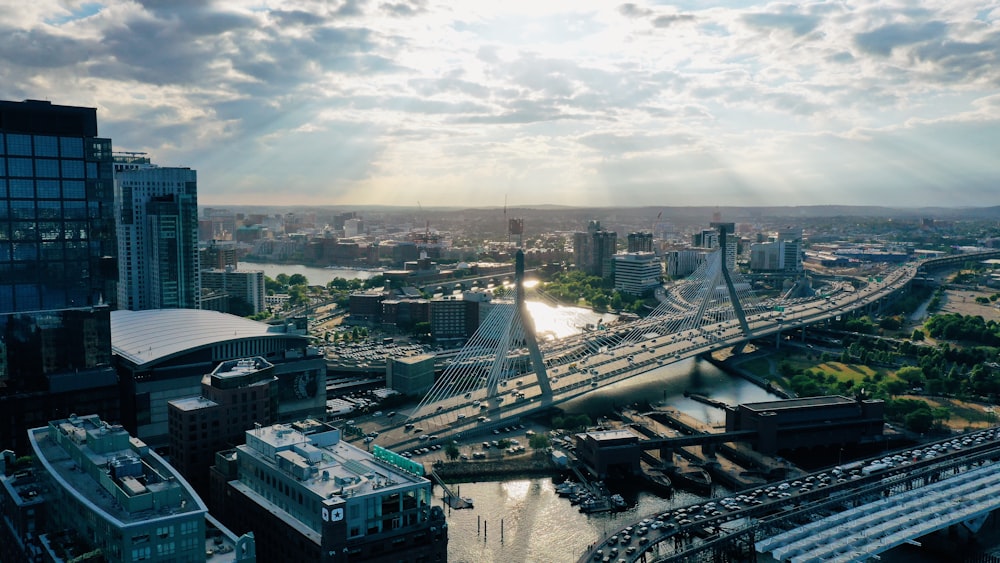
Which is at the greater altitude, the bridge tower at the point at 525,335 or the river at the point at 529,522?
the bridge tower at the point at 525,335

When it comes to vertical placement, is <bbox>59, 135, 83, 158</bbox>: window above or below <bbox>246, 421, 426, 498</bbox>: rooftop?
above

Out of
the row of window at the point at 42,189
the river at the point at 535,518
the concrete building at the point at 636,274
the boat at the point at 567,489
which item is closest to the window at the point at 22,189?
the row of window at the point at 42,189

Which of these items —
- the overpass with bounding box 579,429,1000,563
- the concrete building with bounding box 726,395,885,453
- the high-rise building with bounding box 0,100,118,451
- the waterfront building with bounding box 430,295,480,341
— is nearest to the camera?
the overpass with bounding box 579,429,1000,563

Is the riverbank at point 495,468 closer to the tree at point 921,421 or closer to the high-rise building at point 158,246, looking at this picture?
the tree at point 921,421

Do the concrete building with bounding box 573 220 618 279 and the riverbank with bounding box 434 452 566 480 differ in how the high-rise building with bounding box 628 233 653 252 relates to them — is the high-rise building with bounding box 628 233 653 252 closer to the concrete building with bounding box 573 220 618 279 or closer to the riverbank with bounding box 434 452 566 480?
the concrete building with bounding box 573 220 618 279

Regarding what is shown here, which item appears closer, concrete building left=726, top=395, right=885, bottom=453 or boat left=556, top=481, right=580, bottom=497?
boat left=556, top=481, right=580, bottom=497

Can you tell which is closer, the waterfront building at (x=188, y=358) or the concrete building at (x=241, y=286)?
the waterfront building at (x=188, y=358)

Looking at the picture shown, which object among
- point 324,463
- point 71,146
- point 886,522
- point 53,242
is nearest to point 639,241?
point 886,522

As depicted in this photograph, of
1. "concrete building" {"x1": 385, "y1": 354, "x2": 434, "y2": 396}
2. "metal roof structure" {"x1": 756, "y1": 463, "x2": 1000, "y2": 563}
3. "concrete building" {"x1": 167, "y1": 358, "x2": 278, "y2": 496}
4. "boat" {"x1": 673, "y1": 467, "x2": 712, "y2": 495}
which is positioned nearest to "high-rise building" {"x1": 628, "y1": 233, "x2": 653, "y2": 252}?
"concrete building" {"x1": 385, "y1": 354, "x2": 434, "y2": 396}
